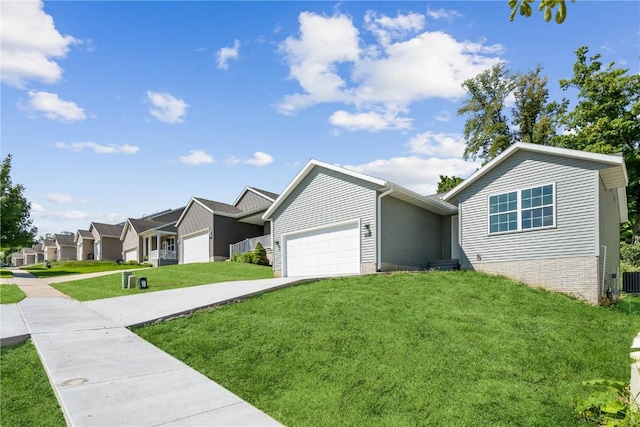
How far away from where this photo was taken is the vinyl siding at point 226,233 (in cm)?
2916

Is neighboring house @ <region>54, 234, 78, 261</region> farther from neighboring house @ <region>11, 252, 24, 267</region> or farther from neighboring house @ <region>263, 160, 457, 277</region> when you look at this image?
neighboring house @ <region>263, 160, 457, 277</region>

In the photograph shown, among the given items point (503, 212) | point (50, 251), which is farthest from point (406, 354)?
point (50, 251)

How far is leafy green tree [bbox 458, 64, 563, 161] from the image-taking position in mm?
30922

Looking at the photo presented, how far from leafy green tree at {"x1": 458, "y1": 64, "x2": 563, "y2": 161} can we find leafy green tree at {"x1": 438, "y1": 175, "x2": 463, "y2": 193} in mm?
3285

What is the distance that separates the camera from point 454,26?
29.9 feet

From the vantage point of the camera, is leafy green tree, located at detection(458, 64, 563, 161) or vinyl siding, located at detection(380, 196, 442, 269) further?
leafy green tree, located at detection(458, 64, 563, 161)

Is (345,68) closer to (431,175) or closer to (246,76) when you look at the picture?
(246,76)

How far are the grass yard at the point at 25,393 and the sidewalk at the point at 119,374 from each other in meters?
0.13

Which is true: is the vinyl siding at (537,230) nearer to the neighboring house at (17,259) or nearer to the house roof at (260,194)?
the house roof at (260,194)

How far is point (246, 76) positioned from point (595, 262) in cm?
1237

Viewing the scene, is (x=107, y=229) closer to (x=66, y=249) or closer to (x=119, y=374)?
(x=66, y=249)

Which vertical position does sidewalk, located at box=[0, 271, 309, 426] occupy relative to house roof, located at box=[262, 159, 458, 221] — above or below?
below

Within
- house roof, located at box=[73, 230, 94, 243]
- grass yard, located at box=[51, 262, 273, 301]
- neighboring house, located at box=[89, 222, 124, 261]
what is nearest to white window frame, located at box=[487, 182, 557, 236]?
grass yard, located at box=[51, 262, 273, 301]

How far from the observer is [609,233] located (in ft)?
48.0
